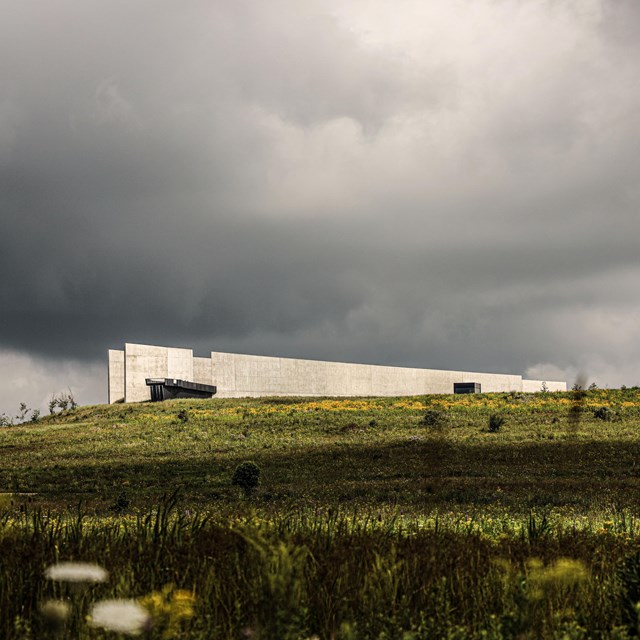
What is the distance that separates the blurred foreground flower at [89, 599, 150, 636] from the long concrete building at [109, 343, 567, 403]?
172 feet

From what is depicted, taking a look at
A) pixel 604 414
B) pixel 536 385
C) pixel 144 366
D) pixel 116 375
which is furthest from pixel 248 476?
pixel 536 385

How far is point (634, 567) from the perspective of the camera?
428cm

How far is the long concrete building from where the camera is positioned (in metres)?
56.6

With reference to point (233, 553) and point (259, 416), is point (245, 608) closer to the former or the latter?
point (233, 553)

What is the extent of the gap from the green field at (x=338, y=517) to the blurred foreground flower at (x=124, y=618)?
0.45 ft

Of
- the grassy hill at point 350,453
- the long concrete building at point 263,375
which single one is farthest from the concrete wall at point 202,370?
the grassy hill at point 350,453

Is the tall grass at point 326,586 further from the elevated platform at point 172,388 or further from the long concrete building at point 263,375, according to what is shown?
the long concrete building at point 263,375

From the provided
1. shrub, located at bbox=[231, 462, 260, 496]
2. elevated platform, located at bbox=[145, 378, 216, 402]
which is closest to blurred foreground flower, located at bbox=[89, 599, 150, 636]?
shrub, located at bbox=[231, 462, 260, 496]

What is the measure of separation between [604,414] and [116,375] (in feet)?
122

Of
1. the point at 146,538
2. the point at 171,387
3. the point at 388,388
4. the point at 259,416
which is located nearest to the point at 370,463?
the point at 259,416

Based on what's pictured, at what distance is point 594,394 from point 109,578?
41.4 m

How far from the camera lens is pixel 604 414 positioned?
112 feet

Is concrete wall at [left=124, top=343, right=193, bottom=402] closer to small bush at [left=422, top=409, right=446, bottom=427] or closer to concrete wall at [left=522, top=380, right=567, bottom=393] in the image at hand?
small bush at [left=422, top=409, right=446, bottom=427]

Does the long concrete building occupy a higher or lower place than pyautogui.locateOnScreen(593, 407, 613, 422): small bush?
higher
